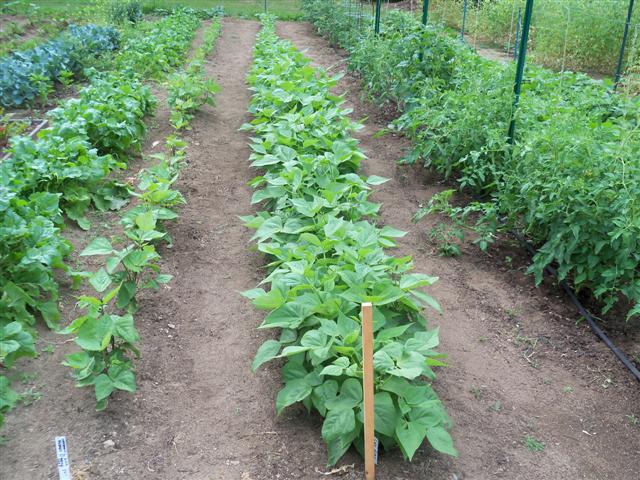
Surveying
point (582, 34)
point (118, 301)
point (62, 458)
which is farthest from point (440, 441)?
point (582, 34)

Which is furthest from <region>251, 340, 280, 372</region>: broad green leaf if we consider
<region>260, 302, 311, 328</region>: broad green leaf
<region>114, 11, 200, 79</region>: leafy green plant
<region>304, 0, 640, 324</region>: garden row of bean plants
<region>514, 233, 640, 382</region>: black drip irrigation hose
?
<region>114, 11, 200, 79</region>: leafy green plant

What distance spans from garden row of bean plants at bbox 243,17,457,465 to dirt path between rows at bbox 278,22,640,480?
0.22 metres

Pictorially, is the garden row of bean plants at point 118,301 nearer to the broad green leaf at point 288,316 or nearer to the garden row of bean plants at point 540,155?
the broad green leaf at point 288,316

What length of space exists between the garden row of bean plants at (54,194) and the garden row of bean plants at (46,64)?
141cm

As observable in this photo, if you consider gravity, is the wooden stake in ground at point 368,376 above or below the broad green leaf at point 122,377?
above

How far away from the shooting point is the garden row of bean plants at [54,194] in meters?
3.66

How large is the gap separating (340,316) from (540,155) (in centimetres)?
223

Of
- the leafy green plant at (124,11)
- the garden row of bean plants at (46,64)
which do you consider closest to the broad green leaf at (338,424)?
the garden row of bean plants at (46,64)

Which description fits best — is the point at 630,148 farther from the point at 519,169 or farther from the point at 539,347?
the point at 539,347

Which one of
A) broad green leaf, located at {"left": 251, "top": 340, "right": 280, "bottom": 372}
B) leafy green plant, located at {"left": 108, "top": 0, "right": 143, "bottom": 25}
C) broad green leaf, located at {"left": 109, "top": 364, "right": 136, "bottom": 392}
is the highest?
leafy green plant, located at {"left": 108, "top": 0, "right": 143, "bottom": 25}

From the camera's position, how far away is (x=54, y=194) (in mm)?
4449

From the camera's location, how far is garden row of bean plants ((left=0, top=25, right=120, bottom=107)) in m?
8.55

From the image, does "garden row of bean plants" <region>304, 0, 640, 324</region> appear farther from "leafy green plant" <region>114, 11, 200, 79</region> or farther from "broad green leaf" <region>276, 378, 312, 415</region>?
"leafy green plant" <region>114, 11, 200, 79</region>

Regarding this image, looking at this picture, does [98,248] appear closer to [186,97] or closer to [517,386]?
[517,386]
